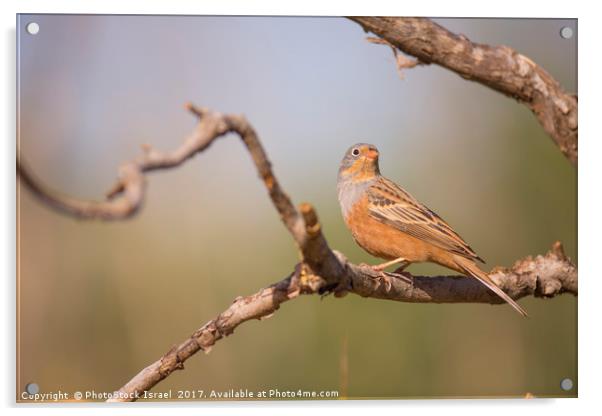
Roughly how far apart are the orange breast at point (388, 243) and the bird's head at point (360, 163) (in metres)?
0.34

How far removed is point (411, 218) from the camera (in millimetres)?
4461

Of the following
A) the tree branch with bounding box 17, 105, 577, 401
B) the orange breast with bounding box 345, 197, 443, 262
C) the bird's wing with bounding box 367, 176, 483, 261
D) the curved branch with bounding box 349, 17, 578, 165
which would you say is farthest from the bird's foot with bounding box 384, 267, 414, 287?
the curved branch with bounding box 349, 17, 578, 165

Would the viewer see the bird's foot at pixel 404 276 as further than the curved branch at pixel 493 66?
No

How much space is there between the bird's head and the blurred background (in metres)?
0.07

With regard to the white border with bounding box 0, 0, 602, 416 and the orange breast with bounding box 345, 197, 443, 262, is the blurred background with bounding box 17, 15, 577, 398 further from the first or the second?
the orange breast with bounding box 345, 197, 443, 262

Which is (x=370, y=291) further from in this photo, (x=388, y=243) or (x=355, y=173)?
(x=355, y=173)

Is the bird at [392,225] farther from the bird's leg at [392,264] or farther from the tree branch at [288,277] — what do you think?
the tree branch at [288,277]

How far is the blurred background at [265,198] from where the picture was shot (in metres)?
4.28

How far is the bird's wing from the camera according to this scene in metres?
4.34

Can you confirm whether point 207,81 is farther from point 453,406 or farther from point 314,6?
point 453,406

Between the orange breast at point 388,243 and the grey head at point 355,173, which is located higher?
the grey head at point 355,173

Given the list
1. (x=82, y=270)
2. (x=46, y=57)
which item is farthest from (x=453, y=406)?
(x=46, y=57)

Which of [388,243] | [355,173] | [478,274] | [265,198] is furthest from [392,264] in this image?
[265,198]

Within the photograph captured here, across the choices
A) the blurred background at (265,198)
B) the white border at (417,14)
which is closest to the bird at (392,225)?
the blurred background at (265,198)
